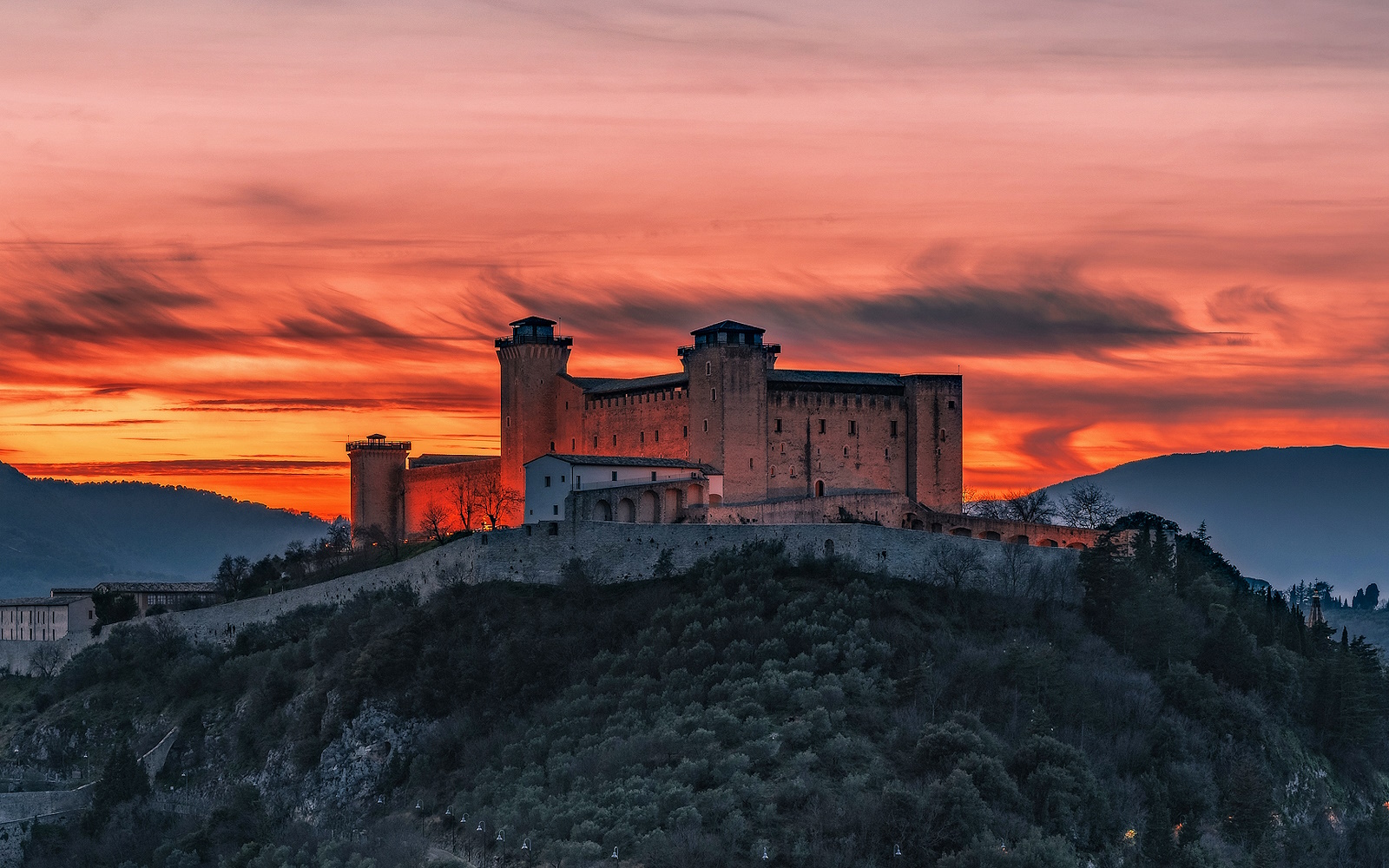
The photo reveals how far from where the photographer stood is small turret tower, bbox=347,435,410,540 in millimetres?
100688

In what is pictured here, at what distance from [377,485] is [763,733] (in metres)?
49.0

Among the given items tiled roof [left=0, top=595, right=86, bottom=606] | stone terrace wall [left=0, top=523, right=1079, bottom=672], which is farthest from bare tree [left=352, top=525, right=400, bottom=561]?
stone terrace wall [left=0, top=523, right=1079, bottom=672]

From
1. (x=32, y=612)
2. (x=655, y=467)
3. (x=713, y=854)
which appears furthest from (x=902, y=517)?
(x=32, y=612)

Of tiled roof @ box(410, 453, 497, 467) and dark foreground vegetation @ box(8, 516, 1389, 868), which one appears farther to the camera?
tiled roof @ box(410, 453, 497, 467)

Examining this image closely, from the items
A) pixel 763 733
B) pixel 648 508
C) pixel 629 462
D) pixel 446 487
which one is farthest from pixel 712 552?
pixel 446 487

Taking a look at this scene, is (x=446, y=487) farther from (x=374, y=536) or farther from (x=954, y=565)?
(x=954, y=565)

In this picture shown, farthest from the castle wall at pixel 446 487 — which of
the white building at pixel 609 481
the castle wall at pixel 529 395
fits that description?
the white building at pixel 609 481

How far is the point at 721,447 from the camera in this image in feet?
270

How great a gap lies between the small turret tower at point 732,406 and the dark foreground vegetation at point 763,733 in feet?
38.0

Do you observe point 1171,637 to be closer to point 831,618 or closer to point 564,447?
point 831,618

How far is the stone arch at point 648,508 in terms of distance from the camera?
7844cm

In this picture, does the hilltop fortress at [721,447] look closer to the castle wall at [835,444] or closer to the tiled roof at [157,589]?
the castle wall at [835,444]

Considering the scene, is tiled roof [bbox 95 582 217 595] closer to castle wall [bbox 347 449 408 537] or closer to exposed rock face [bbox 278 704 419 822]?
castle wall [bbox 347 449 408 537]

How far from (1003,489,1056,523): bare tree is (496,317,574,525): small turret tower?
90.2 feet
